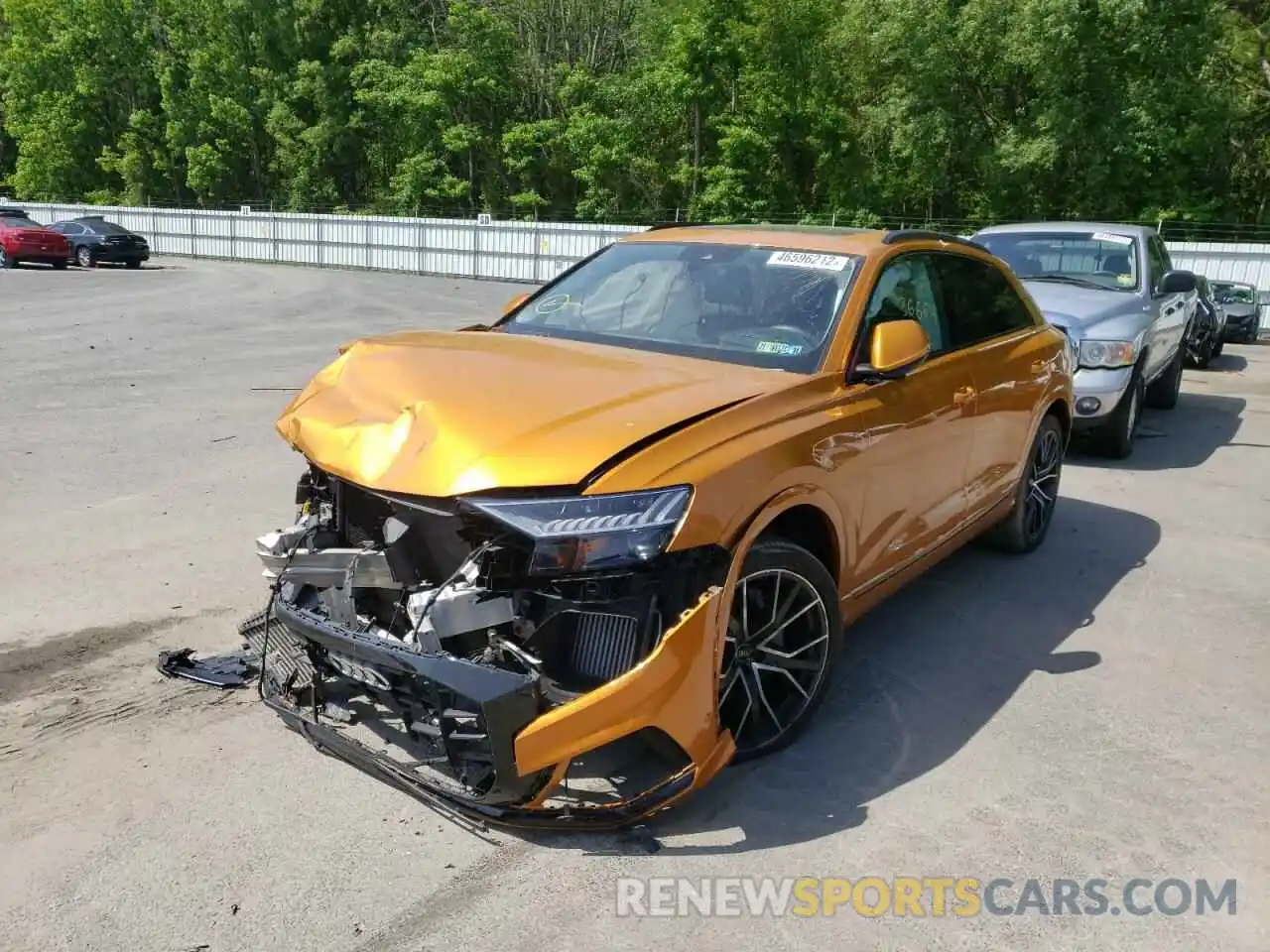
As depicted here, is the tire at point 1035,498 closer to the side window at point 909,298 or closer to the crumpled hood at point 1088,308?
the side window at point 909,298

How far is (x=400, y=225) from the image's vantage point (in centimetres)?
3288

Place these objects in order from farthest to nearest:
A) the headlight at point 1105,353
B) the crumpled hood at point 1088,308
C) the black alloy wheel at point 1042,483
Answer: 1. the crumpled hood at point 1088,308
2. the headlight at point 1105,353
3. the black alloy wheel at point 1042,483

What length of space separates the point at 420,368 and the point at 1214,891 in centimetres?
306

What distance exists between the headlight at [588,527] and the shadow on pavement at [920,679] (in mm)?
910

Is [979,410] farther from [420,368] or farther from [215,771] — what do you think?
[215,771]

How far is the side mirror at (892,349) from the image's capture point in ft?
13.2

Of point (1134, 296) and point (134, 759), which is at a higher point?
point (1134, 296)

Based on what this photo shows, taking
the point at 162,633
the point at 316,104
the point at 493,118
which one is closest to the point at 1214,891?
the point at 162,633

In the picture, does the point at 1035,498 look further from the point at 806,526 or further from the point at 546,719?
the point at 546,719

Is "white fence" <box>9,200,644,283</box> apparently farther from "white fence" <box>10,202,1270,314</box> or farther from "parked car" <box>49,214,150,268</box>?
"parked car" <box>49,214,150,268</box>

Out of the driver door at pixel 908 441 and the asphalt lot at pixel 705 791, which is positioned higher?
the driver door at pixel 908 441

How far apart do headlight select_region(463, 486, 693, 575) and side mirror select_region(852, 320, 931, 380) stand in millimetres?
1362

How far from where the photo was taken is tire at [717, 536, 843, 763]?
3500 millimetres

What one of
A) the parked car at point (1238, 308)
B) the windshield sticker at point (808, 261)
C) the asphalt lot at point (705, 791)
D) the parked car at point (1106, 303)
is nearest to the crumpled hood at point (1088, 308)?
the parked car at point (1106, 303)
